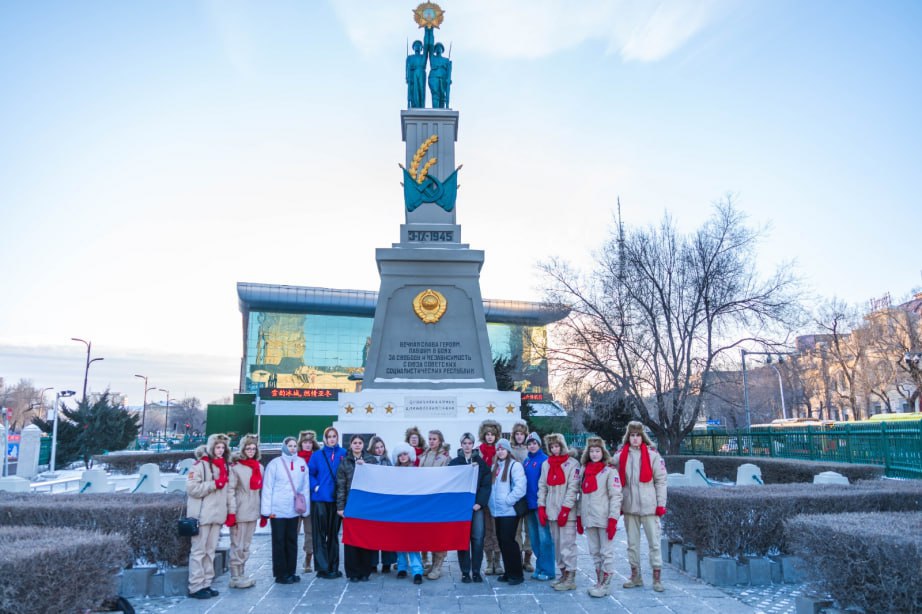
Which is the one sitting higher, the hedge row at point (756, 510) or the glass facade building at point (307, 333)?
the glass facade building at point (307, 333)

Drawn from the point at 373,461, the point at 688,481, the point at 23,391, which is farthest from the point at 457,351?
the point at 23,391

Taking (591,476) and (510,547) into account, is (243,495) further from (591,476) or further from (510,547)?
(591,476)

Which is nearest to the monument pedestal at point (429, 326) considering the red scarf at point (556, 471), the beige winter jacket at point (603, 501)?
the red scarf at point (556, 471)

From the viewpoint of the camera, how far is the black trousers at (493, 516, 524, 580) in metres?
7.46

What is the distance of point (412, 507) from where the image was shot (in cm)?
773

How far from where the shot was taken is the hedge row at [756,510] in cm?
745

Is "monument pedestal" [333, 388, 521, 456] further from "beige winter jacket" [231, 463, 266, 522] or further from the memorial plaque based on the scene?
"beige winter jacket" [231, 463, 266, 522]

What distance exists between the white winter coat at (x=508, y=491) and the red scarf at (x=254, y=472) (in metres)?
2.83

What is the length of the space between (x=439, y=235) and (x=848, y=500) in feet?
38.5

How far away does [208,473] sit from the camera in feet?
23.5

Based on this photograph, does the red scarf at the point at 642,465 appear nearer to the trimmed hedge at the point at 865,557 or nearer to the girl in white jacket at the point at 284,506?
the trimmed hedge at the point at 865,557

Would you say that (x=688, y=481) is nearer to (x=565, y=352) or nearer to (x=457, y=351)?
(x=457, y=351)

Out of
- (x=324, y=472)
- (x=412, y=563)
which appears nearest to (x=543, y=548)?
(x=412, y=563)

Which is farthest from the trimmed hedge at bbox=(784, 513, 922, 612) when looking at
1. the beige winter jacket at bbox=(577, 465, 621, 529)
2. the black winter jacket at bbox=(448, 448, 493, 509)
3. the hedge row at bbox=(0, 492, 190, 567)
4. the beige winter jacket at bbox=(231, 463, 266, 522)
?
the hedge row at bbox=(0, 492, 190, 567)
